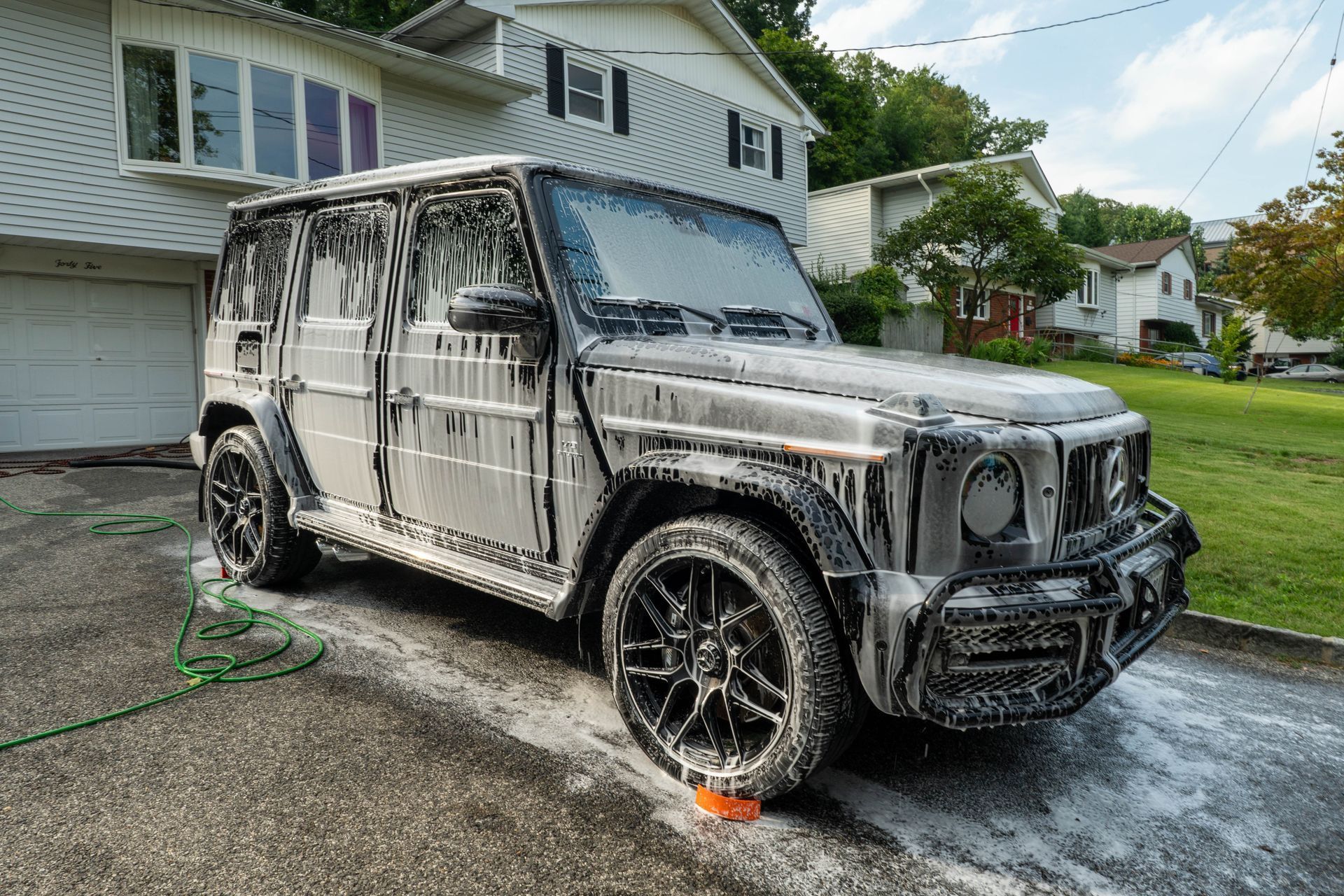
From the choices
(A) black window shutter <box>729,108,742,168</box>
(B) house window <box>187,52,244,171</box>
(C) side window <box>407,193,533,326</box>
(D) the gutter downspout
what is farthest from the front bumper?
(D) the gutter downspout

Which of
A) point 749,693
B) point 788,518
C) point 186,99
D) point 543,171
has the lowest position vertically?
point 749,693

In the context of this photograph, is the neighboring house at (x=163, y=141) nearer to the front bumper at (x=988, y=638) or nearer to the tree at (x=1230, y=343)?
the front bumper at (x=988, y=638)

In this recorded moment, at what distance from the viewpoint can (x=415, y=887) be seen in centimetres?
242

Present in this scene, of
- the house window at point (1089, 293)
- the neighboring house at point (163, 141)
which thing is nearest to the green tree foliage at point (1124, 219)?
the house window at point (1089, 293)

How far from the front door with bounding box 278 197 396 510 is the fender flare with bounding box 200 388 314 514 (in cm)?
7

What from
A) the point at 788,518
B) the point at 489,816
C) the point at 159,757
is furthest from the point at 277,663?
the point at 788,518

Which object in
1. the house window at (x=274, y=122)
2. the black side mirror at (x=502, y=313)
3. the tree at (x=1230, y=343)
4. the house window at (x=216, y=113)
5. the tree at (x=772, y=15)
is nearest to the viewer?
the black side mirror at (x=502, y=313)

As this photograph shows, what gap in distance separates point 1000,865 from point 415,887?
1648mm

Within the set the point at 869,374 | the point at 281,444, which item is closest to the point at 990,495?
the point at 869,374

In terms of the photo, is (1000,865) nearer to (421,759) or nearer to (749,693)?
(749,693)

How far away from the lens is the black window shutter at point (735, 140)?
851 inches

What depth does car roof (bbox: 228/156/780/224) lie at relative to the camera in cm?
367

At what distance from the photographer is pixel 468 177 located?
386 centimetres

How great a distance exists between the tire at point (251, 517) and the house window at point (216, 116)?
919cm
